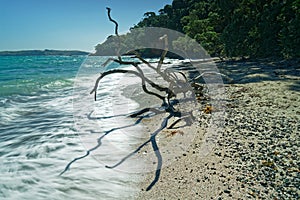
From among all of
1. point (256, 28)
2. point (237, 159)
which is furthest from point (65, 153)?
point (256, 28)

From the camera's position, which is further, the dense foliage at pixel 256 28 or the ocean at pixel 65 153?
the dense foliage at pixel 256 28

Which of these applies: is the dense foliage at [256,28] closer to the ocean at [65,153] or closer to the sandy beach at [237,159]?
the sandy beach at [237,159]

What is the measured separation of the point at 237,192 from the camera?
275 cm

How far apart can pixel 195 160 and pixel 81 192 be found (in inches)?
74.1

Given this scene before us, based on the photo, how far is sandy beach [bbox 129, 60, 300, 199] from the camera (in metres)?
2.82

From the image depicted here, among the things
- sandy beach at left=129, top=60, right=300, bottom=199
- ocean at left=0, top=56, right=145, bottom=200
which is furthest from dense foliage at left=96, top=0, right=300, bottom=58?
ocean at left=0, top=56, right=145, bottom=200

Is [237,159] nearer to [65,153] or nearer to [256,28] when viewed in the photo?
[65,153]

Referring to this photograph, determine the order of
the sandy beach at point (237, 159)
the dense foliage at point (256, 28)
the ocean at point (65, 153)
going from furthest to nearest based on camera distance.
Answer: the dense foliage at point (256, 28) → the ocean at point (65, 153) → the sandy beach at point (237, 159)

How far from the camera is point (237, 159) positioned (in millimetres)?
3467

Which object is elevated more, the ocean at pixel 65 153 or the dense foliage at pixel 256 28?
the dense foliage at pixel 256 28

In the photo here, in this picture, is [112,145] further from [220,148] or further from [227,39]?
[227,39]

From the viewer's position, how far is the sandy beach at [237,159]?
9.26 ft

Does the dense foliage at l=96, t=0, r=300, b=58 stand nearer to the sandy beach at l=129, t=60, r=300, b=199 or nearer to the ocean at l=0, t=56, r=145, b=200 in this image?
the sandy beach at l=129, t=60, r=300, b=199

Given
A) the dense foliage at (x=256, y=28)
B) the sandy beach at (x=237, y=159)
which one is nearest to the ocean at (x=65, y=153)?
the sandy beach at (x=237, y=159)
